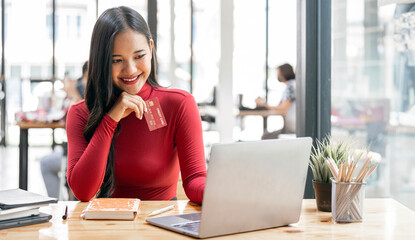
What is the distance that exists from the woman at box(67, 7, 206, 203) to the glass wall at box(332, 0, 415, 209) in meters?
0.93

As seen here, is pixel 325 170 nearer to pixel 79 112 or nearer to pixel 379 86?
pixel 79 112

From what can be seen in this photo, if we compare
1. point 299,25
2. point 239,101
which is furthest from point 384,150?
point 239,101

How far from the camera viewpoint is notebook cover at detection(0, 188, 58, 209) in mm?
1353

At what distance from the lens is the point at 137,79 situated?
187 centimetres

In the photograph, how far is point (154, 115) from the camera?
72.2 inches

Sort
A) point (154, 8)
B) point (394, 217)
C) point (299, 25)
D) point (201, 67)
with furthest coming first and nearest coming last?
point (201, 67) → point (154, 8) → point (299, 25) → point (394, 217)

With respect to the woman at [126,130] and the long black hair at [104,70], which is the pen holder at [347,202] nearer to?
the woman at [126,130]

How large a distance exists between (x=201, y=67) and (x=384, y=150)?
4968 millimetres

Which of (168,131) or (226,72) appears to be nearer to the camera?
(168,131)

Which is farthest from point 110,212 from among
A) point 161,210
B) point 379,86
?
point 379,86

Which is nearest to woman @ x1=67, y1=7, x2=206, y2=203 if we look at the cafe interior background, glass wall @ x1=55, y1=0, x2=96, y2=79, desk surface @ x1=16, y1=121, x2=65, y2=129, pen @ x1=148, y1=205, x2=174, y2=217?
pen @ x1=148, y1=205, x2=174, y2=217

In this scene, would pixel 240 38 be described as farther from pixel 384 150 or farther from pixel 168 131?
pixel 168 131

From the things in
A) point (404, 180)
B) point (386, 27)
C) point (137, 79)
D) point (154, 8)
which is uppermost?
point (154, 8)

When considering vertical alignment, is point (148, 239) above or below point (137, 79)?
below
